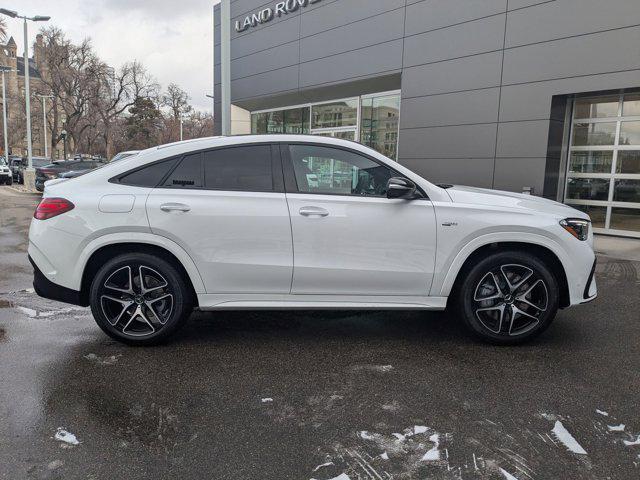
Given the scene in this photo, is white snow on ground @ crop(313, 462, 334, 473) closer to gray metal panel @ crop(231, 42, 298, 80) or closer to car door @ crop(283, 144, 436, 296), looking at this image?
car door @ crop(283, 144, 436, 296)

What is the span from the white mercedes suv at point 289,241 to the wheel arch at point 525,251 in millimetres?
12

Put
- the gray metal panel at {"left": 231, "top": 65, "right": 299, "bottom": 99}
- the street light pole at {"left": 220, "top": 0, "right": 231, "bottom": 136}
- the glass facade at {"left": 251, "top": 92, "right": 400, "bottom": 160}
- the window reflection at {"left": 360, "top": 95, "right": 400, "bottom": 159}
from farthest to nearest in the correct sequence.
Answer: the gray metal panel at {"left": 231, "top": 65, "right": 299, "bottom": 99} < the glass facade at {"left": 251, "top": 92, "right": 400, "bottom": 160} < the window reflection at {"left": 360, "top": 95, "right": 400, "bottom": 159} < the street light pole at {"left": 220, "top": 0, "right": 231, "bottom": 136}

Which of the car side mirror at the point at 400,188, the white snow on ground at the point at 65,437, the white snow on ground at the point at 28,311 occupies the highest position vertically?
the car side mirror at the point at 400,188

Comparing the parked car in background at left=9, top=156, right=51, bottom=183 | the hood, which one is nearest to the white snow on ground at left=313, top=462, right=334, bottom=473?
the hood

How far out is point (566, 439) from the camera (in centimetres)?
284

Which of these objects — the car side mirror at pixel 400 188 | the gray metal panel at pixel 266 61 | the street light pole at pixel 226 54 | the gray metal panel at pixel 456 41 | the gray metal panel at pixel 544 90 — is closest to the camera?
the car side mirror at pixel 400 188

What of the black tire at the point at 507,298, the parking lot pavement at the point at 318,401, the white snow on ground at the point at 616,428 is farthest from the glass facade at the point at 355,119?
the white snow on ground at the point at 616,428

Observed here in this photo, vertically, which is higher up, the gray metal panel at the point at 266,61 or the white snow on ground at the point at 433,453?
the gray metal panel at the point at 266,61

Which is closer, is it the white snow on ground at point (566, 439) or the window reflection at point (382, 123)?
the white snow on ground at point (566, 439)

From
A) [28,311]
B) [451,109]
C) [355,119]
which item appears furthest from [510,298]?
[355,119]

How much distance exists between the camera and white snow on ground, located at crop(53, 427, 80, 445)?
2771 millimetres

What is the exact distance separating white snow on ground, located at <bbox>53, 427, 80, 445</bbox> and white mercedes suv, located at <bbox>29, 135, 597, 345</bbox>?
1.29 metres

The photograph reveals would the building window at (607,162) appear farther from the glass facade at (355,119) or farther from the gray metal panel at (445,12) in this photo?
the glass facade at (355,119)

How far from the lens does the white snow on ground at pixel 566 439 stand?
2719mm
